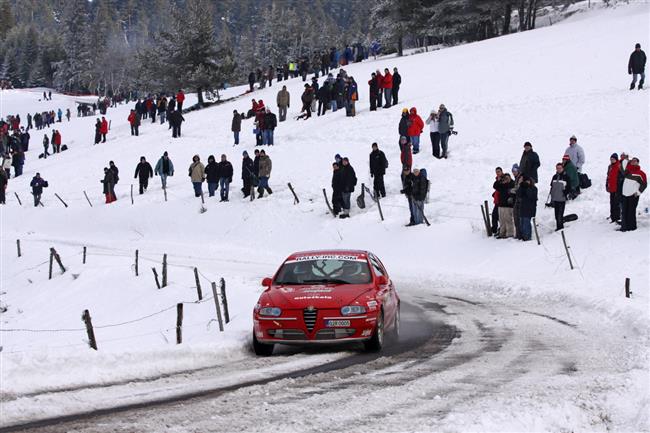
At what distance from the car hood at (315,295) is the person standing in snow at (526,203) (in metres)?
9.72

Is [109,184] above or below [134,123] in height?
below

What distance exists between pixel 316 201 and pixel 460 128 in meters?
6.68

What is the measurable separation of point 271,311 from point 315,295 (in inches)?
24.9

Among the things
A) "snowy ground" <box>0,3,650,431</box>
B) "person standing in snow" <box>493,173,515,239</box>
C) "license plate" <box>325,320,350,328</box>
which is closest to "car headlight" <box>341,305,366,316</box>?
"license plate" <box>325,320,350,328</box>

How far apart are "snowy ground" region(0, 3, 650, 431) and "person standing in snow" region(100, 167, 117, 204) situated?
21.3 inches

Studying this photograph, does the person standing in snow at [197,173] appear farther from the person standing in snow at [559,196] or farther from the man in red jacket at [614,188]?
the man in red jacket at [614,188]

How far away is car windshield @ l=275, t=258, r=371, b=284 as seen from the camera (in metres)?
11.3

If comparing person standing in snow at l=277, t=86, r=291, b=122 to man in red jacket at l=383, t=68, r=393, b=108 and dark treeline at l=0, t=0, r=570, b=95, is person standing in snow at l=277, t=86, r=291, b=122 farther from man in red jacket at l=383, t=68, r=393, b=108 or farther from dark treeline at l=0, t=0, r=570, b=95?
dark treeline at l=0, t=0, r=570, b=95

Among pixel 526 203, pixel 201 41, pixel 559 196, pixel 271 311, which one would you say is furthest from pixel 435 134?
pixel 201 41

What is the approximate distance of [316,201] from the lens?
2755 centimetres

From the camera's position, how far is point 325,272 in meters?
11.6

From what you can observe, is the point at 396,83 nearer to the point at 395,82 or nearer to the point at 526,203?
the point at 395,82

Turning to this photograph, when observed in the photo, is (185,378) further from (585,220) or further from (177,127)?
(177,127)

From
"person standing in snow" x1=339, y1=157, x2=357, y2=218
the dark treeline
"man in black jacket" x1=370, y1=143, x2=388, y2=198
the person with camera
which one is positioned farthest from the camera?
the dark treeline
